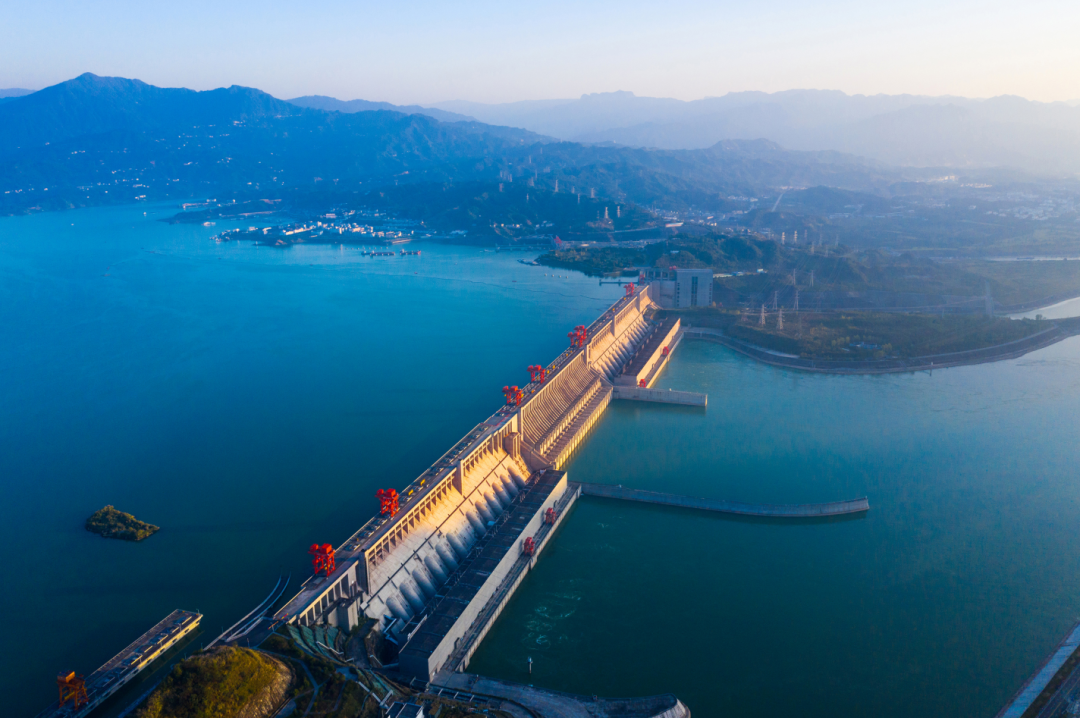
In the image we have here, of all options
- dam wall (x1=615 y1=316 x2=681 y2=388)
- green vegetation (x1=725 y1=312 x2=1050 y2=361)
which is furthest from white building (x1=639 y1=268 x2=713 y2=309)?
green vegetation (x1=725 y1=312 x2=1050 y2=361)

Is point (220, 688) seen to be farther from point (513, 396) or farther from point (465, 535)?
point (513, 396)

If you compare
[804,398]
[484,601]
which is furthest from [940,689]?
[804,398]

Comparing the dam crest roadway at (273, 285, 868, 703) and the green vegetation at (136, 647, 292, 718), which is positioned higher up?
the green vegetation at (136, 647, 292, 718)

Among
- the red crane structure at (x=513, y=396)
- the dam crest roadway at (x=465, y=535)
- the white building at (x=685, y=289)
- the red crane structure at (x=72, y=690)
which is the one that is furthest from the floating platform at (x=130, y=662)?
the white building at (x=685, y=289)

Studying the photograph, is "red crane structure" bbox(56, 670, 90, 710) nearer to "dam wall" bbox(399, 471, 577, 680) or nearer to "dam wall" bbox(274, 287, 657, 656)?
"dam wall" bbox(274, 287, 657, 656)

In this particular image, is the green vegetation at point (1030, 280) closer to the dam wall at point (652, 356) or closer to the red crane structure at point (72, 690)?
the dam wall at point (652, 356)

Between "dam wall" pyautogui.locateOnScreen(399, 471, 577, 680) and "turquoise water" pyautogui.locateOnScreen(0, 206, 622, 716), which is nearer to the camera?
"dam wall" pyautogui.locateOnScreen(399, 471, 577, 680)

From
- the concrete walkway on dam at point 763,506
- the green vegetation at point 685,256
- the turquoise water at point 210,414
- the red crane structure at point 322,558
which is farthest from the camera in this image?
the green vegetation at point 685,256

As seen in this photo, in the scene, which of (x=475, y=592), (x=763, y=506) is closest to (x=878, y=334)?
(x=763, y=506)
